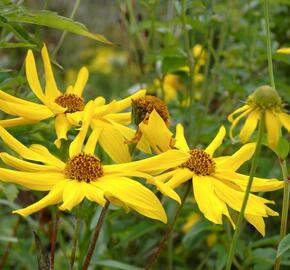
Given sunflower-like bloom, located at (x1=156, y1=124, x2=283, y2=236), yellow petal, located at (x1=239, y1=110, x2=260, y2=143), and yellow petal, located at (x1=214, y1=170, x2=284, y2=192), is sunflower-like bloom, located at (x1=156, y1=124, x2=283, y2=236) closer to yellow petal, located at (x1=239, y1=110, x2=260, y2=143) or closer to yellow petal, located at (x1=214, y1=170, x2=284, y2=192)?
yellow petal, located at (x1=214, y1=170, x2=284, y2=192)

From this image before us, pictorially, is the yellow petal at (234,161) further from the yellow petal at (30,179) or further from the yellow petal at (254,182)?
the yellow petal at (30,179)

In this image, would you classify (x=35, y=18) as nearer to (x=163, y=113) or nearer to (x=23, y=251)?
(x=163, y=113)

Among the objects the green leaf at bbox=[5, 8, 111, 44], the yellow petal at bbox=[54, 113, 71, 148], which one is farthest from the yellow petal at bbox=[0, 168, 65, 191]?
the green leaf at bbox=[5, 8, 111, 44]

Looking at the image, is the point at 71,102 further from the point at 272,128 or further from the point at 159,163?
the point at 272,128

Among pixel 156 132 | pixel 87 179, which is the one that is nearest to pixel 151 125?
pixel 156 132

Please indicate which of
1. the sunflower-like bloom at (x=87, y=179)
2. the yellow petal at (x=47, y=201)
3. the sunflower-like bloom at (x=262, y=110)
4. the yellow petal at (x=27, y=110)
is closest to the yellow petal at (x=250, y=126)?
the sunflower-like bloom at (x=262, y=110)

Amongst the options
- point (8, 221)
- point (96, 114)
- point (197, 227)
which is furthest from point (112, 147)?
point (8, 221)

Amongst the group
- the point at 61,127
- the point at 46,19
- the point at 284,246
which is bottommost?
the point at 284,246
